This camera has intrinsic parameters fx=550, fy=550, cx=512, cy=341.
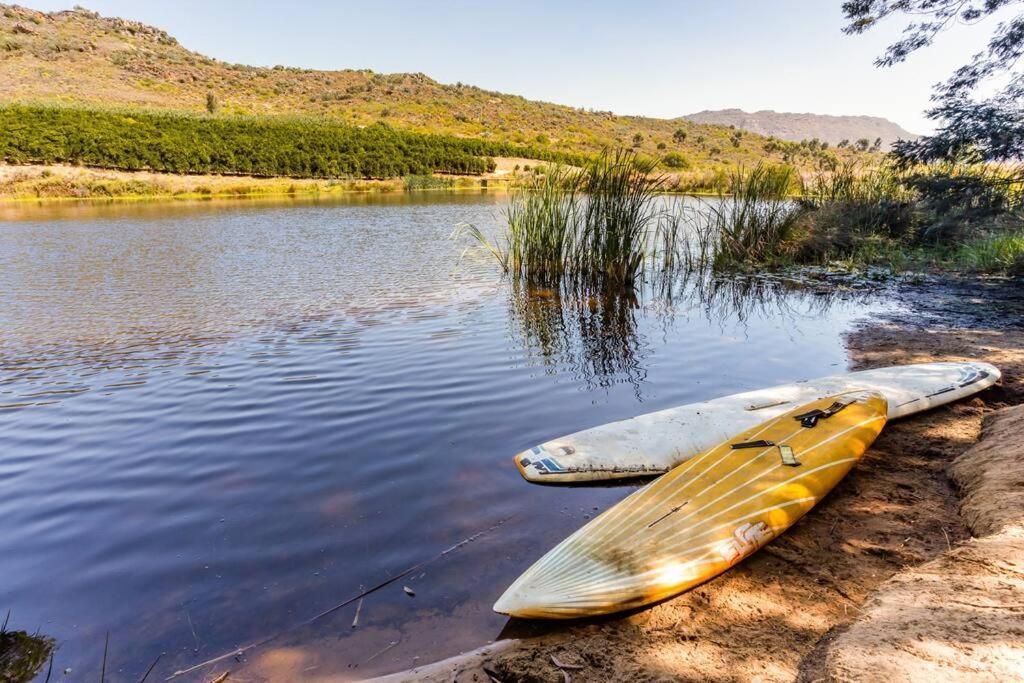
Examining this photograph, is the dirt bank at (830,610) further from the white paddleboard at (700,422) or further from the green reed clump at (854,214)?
the green reed clump at (854,214)

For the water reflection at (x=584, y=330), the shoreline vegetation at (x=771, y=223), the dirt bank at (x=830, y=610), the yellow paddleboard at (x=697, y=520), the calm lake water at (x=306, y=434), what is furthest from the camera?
the shoreline vegetation at (x=771, y=223)

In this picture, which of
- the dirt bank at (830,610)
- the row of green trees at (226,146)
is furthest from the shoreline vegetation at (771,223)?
the row of green trees at (226,146)

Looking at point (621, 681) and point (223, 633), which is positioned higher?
point (621, 681)

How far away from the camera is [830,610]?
186 centimetres

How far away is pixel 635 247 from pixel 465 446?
218 inches

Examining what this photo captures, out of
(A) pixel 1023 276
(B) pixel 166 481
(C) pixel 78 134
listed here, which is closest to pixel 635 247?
(A) pixel 1023 276

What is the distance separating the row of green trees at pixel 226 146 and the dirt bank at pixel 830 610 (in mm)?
21399

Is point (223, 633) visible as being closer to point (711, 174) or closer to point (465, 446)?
point (465, 446)

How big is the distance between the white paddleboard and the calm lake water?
5.5 inches

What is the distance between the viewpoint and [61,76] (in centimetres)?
4597

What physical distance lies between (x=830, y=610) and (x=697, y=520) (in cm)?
52

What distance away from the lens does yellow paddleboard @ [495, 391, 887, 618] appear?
188 centimetres

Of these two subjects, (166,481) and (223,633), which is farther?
(166,481)

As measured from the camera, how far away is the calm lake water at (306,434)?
6.54 ft
